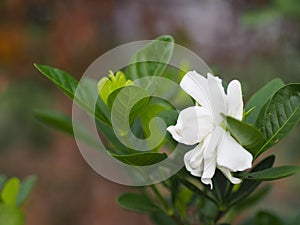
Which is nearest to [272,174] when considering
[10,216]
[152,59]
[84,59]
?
[152,59]

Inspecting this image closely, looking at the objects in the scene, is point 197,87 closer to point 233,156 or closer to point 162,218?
Answer: point 233,156

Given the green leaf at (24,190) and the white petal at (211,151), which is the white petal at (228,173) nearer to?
the white petal at (211,151)

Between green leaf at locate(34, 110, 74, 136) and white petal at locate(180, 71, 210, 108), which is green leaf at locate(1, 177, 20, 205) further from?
white petal at locate(180, 71, 210, 108)

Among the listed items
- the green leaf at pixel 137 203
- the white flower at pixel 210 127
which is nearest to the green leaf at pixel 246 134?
the white flower at pixel 210 127


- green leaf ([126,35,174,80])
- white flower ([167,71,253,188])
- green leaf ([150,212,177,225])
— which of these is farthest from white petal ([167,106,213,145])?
green leaf ([150,212,177,225])

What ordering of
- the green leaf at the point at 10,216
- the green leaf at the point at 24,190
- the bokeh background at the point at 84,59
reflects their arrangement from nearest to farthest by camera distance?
the green leaf at the point at 10,216 → the green leaf at the point at 24,190 → the bokeh background at the point at 84,59

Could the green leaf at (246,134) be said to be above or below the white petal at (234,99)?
below
